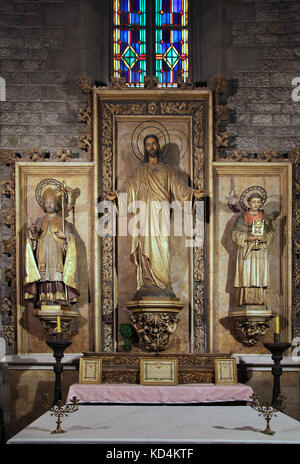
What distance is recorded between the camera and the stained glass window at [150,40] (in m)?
11.7

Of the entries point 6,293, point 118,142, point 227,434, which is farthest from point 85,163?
point 227,434

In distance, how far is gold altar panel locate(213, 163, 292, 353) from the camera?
10430 millimetres

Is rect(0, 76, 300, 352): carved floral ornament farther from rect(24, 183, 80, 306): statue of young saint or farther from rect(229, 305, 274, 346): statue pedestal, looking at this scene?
rect(24, 183, 80, 306): statue of young saint

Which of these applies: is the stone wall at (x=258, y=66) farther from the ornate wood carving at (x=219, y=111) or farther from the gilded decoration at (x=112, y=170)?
the gilded decoration at (x=112, y=170)

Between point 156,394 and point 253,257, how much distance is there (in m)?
2.32

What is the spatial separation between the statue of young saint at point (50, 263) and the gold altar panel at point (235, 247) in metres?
1.99

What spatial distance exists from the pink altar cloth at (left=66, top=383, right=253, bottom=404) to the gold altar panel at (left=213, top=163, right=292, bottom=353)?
127 centimetres

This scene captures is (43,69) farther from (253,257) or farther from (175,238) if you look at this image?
(253,257)

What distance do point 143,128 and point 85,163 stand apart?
0.98m

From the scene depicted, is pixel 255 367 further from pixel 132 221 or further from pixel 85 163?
pixel 85 163

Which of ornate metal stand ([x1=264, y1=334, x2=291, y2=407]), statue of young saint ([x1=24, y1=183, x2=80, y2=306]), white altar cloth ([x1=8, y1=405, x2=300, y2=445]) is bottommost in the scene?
white altar cloth ([x1=8, y1=405, x2=300, y2=445])

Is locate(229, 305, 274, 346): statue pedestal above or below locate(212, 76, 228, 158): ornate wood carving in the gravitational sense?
below

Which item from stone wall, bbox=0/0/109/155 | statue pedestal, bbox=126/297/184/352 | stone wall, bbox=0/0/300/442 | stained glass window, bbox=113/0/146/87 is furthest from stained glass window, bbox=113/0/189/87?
statue pedestal, bbox=126/297/184/352

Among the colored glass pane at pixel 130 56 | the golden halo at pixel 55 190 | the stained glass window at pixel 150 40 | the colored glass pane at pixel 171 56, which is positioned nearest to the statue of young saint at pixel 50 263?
the golden halo at pixel 55 190
